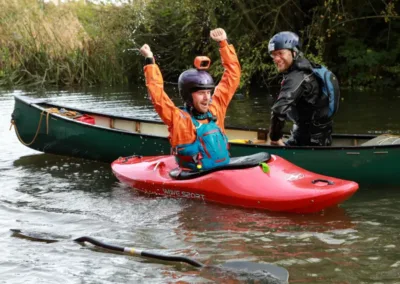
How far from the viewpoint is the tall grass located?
20844 millimetres

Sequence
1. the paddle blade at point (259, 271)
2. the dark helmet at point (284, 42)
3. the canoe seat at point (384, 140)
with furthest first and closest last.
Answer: the canoe seat at point (384, 140), the dark helmet at point (284, 42), the paddle blade at point (259, 271)

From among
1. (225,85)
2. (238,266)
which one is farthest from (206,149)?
(238,266)

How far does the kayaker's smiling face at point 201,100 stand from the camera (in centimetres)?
720

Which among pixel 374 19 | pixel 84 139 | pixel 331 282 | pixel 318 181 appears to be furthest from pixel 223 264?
pixel 374 19

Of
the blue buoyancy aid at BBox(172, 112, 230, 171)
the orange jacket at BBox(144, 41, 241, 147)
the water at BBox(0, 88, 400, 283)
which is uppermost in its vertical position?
the orange jacket at BBox(144, 41, 241, 147)

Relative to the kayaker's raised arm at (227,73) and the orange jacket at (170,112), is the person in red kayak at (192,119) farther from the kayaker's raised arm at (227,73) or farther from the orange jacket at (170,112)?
the kayaker's raised arm at (227,73)

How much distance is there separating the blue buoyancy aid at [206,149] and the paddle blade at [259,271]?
2.16m

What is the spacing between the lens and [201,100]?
284 inches

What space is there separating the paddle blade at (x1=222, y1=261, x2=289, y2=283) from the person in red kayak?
86.4 inches

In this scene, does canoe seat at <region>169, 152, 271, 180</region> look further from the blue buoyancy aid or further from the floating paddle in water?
the floating paddle in water

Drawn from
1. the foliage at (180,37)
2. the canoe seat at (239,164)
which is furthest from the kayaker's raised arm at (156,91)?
the foliage at (180,37)

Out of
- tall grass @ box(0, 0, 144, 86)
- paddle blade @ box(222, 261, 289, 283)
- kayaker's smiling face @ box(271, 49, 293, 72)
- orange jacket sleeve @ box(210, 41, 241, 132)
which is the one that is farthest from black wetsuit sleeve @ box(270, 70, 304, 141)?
tall grass @ box(0, 0, 144, 86)

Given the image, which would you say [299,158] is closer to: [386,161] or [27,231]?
[386,161]

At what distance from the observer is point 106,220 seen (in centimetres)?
693
